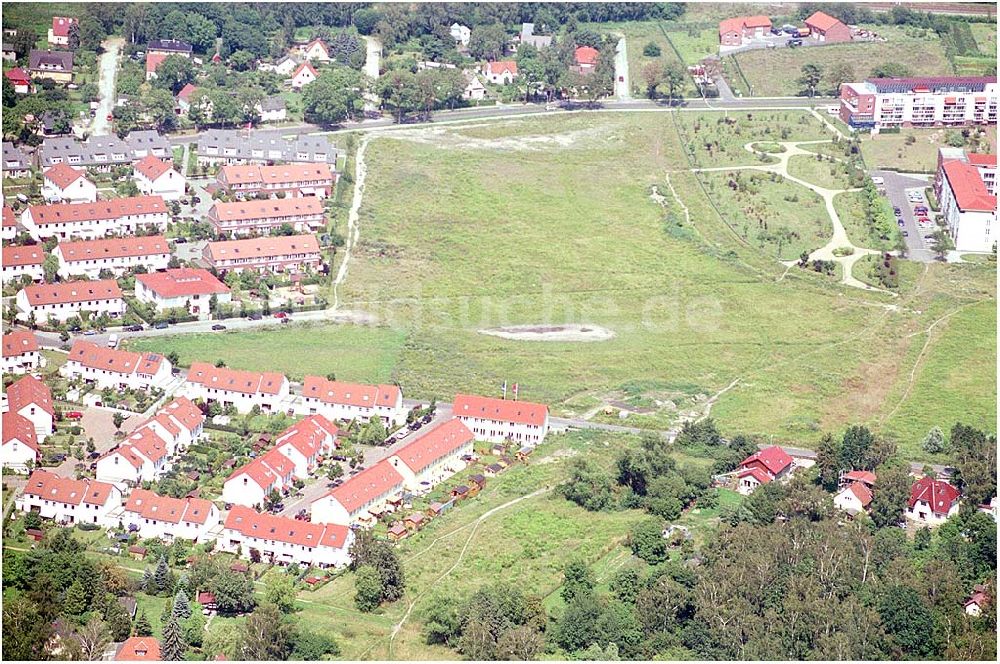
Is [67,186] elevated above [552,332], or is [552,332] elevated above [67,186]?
[67,186]

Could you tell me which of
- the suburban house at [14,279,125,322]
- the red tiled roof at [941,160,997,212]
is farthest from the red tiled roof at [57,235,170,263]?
the red tiled roof at [941,160,997,212]

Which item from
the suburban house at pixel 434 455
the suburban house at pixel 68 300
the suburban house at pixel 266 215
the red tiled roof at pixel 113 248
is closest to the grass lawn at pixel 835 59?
the suburban house at pixel 266 215

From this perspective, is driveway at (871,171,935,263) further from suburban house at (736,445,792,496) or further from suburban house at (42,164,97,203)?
suburban house at (42,164,97,203)

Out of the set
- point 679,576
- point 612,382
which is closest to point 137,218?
point 612,382

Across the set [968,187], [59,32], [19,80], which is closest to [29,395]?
[19,80]

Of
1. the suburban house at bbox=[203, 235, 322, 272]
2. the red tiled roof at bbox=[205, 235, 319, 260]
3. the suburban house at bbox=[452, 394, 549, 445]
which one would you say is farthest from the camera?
the red tiled roof at bbox=[205, 235, 319, 260]

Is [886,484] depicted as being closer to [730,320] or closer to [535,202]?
[730,320]

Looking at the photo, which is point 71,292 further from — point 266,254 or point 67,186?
point 67,186
